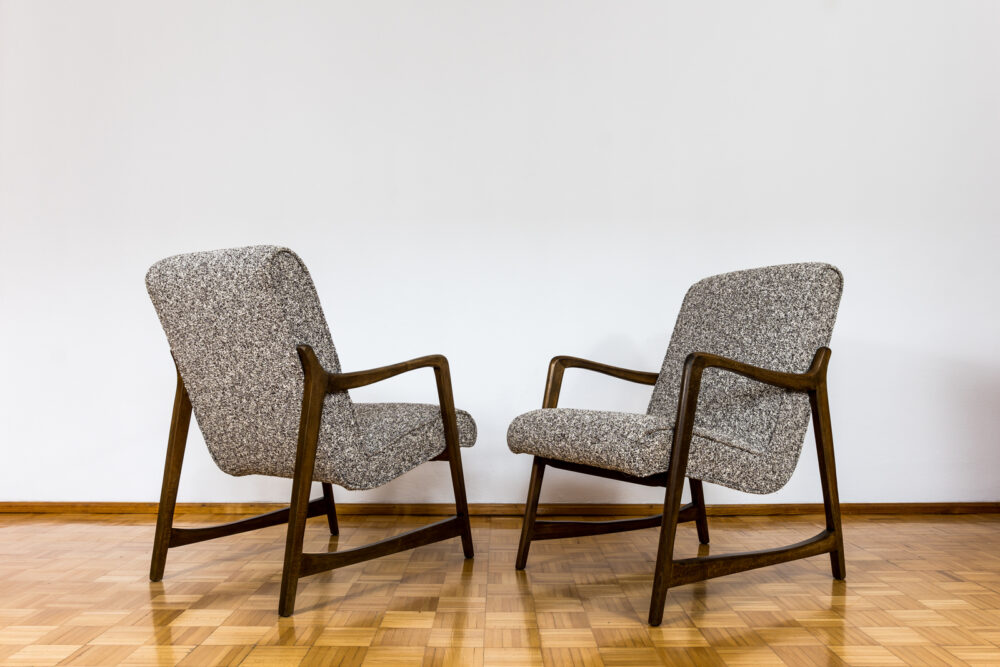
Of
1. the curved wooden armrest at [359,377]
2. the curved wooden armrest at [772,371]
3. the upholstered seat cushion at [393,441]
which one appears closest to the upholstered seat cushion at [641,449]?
the curved wooden armrest at [772,371]

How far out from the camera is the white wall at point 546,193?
3.17 metres

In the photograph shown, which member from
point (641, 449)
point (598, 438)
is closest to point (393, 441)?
point (598, 438)

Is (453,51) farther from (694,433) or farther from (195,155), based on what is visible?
(694,433)

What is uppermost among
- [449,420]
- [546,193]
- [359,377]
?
[546,193]

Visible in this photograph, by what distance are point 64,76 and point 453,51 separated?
1.72m

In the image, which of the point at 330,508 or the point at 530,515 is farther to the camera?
the point at 330,508

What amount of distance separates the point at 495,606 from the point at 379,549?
1.23ft

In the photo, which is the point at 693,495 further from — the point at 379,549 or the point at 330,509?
the point at 330,509

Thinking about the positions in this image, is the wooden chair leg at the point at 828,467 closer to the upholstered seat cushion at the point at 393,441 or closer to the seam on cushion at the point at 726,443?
the seam on cushion at the point at 726,443

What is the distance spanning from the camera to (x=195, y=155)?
3.21 metres

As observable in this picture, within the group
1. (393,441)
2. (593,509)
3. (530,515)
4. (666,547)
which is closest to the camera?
(666,547)

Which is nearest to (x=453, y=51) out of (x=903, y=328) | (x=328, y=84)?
(x=328, y=84)

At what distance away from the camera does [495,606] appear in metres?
1.89

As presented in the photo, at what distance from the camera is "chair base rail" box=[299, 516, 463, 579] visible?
1877 mm
